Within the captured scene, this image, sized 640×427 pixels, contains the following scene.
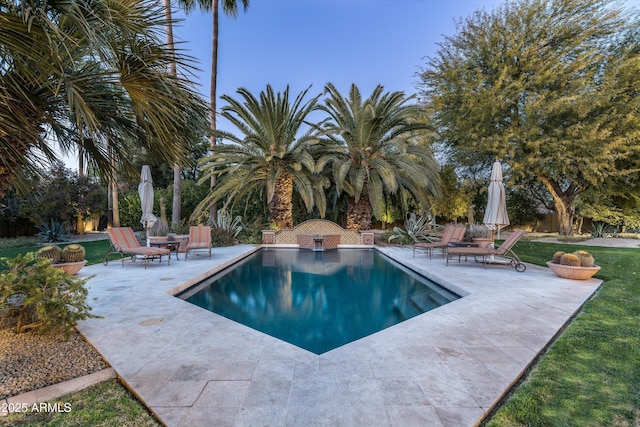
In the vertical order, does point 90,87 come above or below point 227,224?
above

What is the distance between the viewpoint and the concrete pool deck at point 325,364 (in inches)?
92.2

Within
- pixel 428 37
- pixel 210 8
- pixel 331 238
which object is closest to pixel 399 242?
pixel 331 238

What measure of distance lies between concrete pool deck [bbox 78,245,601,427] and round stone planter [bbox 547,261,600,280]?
1612 mm

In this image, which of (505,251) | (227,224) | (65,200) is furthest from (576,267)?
(65,200)

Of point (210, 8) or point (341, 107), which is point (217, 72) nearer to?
point (210, 8)

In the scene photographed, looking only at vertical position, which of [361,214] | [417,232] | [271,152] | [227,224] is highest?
[271,152]

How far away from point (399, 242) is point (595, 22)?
12789 mm

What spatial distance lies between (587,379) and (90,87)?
555 centimetres

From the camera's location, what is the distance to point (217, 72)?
664 inches

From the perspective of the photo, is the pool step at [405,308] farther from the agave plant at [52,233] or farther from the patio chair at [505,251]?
the agave plant at [52,233]

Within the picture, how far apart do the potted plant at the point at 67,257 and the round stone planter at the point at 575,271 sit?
10.4 metres

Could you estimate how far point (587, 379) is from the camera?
9.25 ft

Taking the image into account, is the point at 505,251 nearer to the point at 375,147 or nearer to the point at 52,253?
the point at 375,147

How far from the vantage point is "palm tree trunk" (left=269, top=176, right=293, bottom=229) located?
15684 mm
